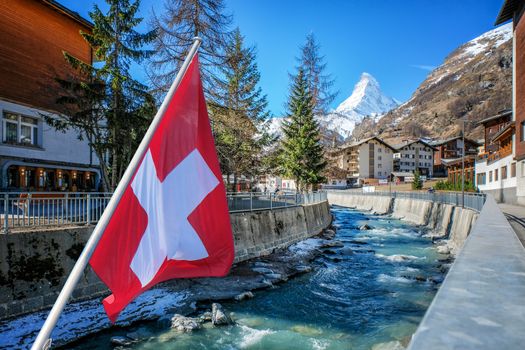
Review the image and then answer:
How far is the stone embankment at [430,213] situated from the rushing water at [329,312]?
158 inches

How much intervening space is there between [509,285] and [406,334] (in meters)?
8.63

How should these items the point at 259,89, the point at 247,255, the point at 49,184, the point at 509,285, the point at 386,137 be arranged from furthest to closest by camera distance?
the point at 386,137, the point at 259,89, the point at 49,184, the point at 247,255, the point at 509,285

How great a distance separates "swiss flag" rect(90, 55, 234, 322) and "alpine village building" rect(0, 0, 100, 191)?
19.1 meters

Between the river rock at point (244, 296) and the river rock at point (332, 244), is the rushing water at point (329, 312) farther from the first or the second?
the river rock at point (332, 244)

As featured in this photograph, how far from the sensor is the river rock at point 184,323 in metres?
9.80

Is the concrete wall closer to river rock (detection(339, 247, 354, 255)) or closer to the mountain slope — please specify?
river rock (detection(339, 247, 354, 255))

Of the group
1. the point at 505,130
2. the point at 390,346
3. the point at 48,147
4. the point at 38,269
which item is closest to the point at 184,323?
the point at 38,269

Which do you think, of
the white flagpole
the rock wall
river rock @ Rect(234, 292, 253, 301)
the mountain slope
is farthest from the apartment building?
the white flagpole

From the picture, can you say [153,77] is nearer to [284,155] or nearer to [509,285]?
[509,285]

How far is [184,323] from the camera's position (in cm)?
1002

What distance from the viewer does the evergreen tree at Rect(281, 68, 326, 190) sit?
3894 cm

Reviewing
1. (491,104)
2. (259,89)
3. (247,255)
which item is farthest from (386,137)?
(247,255)

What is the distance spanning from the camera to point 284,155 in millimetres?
39750

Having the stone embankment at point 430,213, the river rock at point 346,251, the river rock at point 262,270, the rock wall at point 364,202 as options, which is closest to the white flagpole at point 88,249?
the river rock at point 262,270
